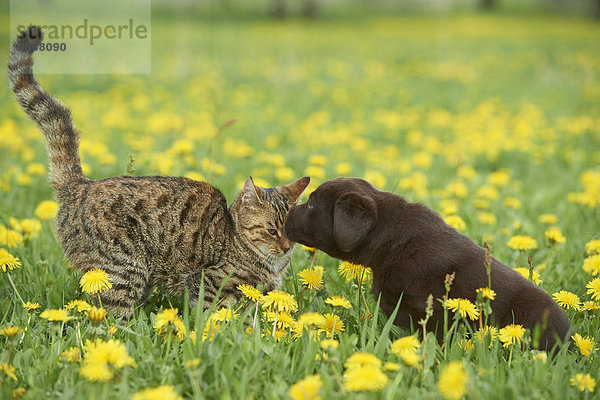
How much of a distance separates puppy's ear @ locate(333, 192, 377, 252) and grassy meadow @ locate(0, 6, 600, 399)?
25 cm

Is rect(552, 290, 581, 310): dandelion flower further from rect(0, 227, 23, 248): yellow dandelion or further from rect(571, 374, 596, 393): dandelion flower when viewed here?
rect(0, 227, 23, 248): yellow dandelion

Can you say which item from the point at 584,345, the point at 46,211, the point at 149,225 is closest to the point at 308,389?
the point at 584,345

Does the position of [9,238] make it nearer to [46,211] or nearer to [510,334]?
[46,211]

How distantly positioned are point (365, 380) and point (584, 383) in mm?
1070

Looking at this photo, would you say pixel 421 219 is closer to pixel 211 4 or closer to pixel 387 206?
pixel 387 206

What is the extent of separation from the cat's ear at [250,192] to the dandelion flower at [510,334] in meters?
1.73

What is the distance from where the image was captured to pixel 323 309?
3.27m

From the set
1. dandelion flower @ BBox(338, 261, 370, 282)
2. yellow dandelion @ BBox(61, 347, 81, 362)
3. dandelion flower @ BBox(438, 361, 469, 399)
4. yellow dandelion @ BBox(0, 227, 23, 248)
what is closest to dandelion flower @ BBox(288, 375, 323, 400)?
dandelion flower @ BBox(438, 361, 469, 399)

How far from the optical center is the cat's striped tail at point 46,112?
3.45m

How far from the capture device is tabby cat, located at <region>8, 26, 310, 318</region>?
3.25 metres

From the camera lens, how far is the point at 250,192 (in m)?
3.64

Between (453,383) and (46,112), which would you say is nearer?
(453,383)

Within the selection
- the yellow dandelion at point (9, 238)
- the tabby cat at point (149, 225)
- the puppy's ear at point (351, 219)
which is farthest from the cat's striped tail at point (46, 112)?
the puppy's ear at point (351, 219)

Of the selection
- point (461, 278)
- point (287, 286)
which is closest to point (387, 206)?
point (461, 278)
